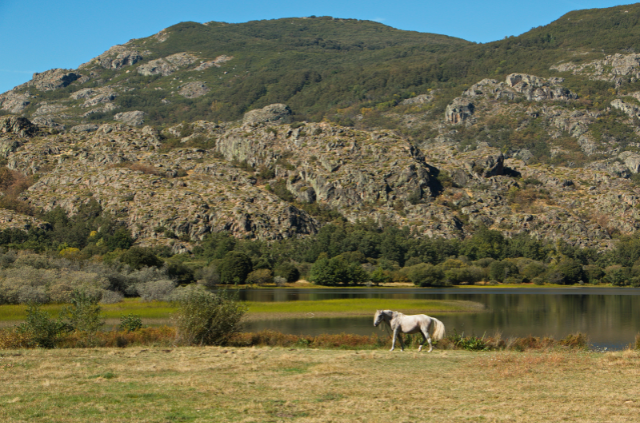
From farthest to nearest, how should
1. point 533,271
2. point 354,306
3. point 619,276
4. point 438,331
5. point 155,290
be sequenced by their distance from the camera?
point 533,271, point 619,276, point 155,290, point 354,306, point 438,331

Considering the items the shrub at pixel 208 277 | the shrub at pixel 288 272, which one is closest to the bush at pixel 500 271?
the shrub at pixel 288 272

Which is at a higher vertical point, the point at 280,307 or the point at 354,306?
the point at 280,307

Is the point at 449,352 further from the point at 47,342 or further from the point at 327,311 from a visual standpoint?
the point at 327,311

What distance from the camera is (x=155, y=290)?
82.6m

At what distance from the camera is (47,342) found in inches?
1212

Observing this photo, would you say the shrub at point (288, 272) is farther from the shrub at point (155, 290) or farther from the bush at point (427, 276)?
the shrub at point (155, 290)

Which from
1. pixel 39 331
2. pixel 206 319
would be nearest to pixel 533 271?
pixel 206 319

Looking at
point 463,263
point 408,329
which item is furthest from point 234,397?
point 463,263

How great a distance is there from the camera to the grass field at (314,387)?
1539 centimetres

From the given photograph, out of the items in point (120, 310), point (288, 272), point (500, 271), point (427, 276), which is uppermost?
point (120, 310)

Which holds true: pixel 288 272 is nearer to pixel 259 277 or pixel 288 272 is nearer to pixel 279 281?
pixel 279 281

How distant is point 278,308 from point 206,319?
43.4 metres

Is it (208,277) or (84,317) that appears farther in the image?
(208,277)

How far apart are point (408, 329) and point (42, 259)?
75.4 metres
